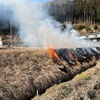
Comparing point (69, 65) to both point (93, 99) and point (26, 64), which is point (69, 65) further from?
point (93, 99)

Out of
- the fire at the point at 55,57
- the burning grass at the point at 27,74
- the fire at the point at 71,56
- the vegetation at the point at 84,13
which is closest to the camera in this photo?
the burning grass at the point at 27,74

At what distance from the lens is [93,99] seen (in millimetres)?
15984

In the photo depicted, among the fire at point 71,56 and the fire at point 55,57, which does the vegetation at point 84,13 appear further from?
the fire at point 55,57

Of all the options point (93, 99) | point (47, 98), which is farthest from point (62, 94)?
point (93, 99)

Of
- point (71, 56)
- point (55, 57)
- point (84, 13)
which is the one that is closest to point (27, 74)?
point (55, 57)

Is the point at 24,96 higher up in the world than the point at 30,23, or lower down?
lower down

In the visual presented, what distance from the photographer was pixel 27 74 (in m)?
21.6

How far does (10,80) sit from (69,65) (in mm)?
10691

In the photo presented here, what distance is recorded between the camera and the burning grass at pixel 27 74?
18.4 metres

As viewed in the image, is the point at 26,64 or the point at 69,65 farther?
the point at 69,65

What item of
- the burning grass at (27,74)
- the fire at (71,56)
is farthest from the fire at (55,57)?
the burning grass at (27,74)

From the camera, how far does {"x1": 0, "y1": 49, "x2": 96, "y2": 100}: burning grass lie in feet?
60.3

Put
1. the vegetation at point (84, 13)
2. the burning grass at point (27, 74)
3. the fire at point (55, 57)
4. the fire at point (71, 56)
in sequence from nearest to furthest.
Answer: the burning grass at point (27, 74), the fire at point (55, 57), the fire at point (71, 56), the vegetation at point (84, 13)

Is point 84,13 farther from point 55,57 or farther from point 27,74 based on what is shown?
point 27,74
